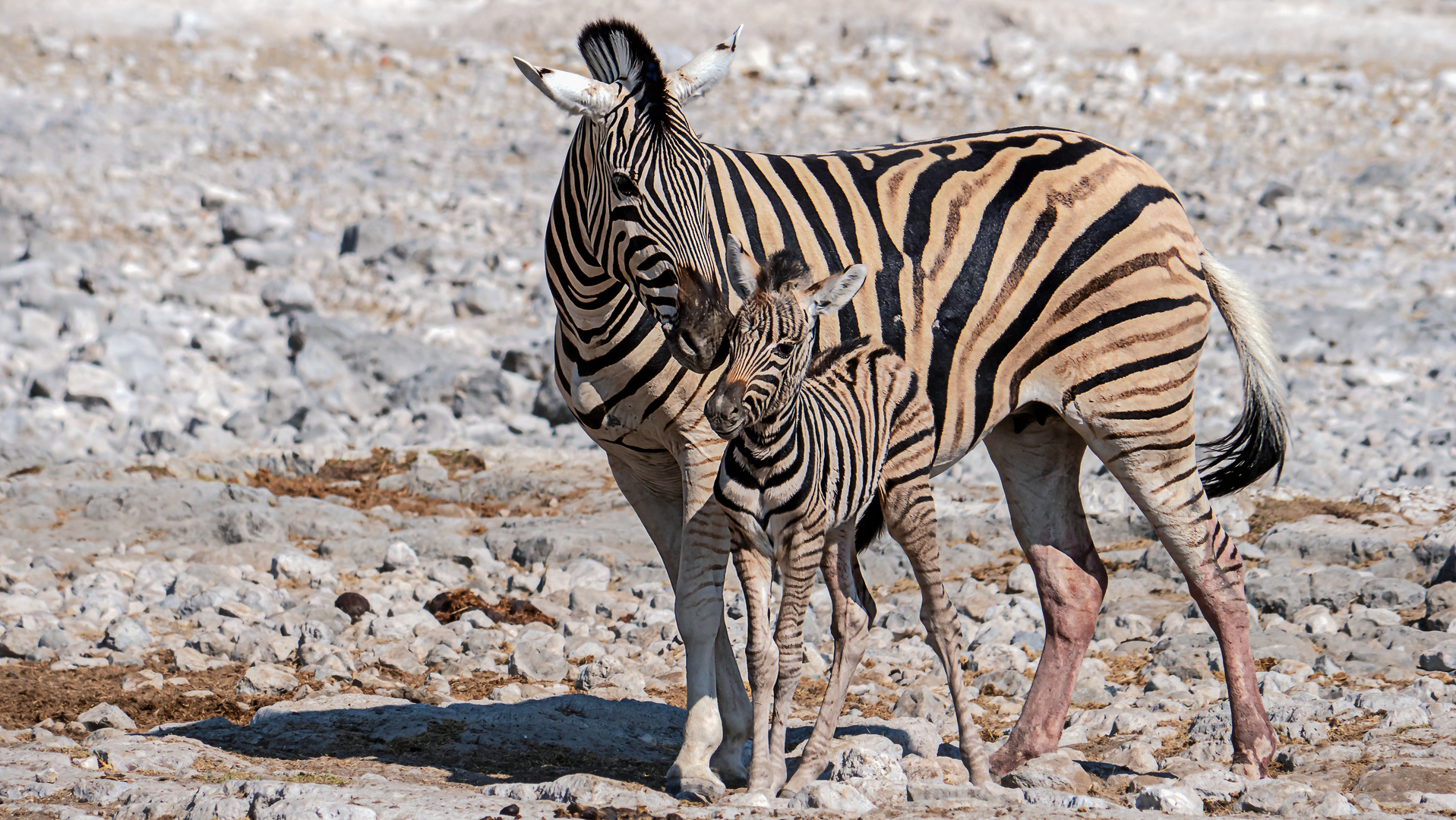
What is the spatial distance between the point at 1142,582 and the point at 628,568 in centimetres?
313

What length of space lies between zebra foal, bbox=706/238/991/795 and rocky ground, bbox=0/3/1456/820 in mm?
351

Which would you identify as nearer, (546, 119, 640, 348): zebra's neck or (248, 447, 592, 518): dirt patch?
(546, 119, 640, 348): zebra's neck

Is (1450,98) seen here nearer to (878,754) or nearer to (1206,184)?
(1206,184)

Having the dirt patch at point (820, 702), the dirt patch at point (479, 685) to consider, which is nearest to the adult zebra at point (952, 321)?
the dirt patch at point (820, 702)

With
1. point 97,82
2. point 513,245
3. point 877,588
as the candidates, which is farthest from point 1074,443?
point 97,82

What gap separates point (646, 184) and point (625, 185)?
0.27 feet

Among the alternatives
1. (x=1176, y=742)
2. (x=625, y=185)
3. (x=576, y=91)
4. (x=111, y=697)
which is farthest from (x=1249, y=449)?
(x=111, y=697)

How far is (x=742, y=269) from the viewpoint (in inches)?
181

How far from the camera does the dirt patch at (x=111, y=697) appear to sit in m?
6.21

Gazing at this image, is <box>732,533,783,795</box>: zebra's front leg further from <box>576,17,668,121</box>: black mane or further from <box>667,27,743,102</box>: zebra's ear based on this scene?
<box>667,27,743,102</box>: zebra's ear

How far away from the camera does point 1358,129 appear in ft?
69.1

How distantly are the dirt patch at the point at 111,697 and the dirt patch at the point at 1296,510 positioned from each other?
242 inches

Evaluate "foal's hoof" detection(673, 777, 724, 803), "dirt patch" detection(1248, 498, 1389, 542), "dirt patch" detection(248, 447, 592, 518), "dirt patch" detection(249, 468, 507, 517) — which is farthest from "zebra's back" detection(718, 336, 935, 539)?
"dirt patch" detection(249, 468, 507, 517)

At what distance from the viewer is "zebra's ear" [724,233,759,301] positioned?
4590 mm
